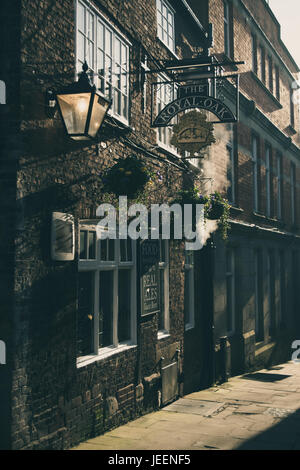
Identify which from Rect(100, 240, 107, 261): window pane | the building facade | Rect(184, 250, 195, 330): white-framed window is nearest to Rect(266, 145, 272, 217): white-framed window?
the building facade

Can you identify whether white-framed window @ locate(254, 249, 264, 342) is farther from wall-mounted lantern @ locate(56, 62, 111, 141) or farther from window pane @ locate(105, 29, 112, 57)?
wall-mounted lantern @ locate(56, 62, 111, 141)

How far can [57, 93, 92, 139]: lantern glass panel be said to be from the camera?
623cm

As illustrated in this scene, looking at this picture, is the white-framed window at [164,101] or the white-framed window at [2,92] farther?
the white-framed window at [164,101]

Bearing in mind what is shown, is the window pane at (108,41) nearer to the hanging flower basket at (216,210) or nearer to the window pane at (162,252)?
the window pane at (162,252)

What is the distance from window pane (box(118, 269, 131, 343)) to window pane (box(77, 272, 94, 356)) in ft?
3.66

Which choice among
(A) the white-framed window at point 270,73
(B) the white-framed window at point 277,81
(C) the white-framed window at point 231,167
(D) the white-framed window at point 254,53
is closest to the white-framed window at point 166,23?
(C) the white-framed window at point 231,167

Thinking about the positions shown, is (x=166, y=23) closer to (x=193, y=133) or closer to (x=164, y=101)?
(x=164, y=101)

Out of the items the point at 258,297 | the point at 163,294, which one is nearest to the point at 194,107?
the point at 163,294

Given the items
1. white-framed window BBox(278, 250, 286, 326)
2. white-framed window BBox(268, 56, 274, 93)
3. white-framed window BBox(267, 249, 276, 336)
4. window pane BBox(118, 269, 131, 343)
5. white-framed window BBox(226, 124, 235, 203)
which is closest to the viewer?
window pane BBox(118, 269, 131, 343)

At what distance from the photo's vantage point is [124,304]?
8.87 metres

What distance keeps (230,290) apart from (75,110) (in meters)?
10.2

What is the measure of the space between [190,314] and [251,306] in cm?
447

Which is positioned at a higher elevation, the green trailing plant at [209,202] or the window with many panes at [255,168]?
the window with many panes at [255,168]

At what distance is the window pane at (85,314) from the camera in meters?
7.33
